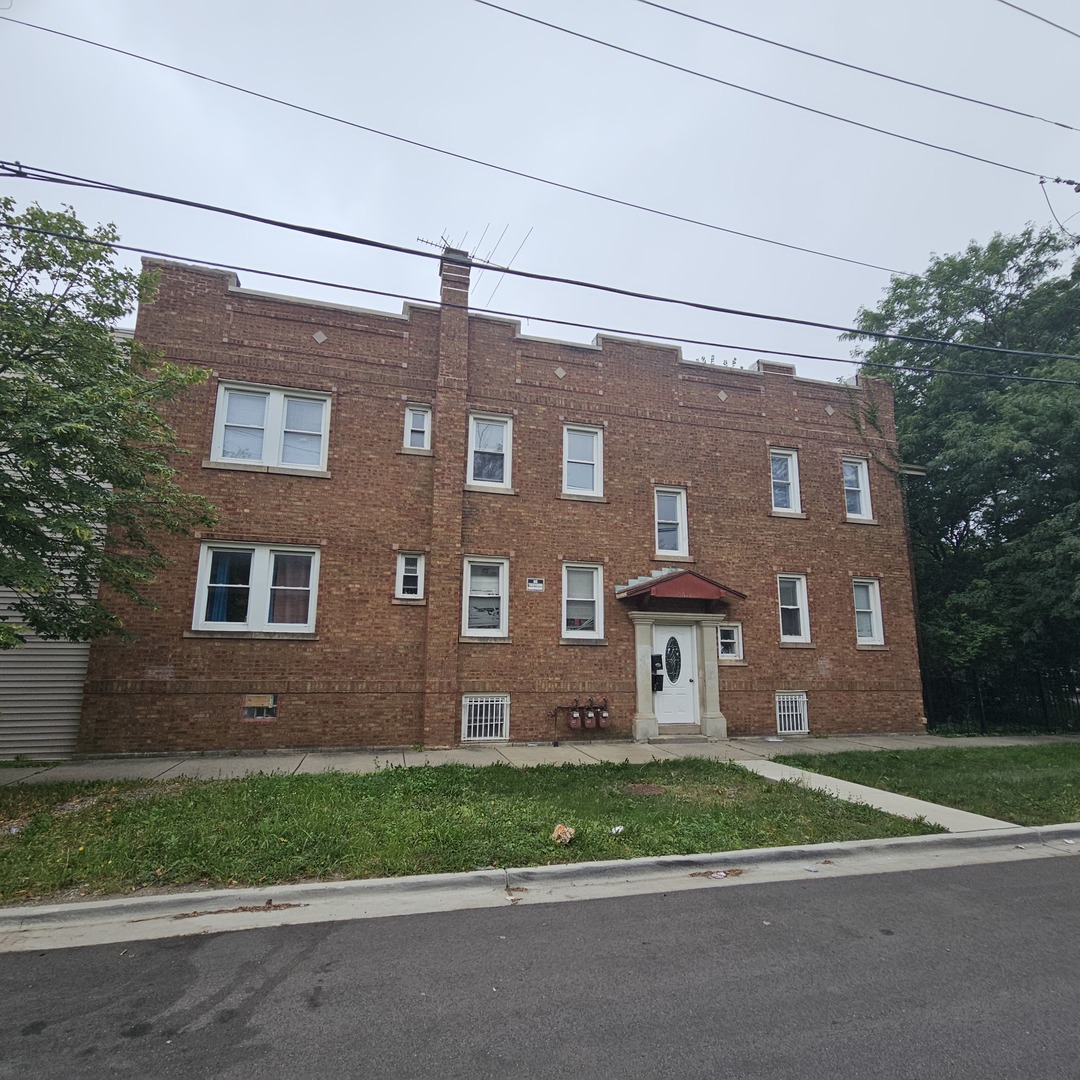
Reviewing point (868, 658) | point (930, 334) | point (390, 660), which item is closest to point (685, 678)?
point (868, 658)

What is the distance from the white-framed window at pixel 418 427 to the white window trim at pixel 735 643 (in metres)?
6.92

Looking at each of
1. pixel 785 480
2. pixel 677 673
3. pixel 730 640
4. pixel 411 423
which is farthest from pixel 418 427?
pixel 785 480

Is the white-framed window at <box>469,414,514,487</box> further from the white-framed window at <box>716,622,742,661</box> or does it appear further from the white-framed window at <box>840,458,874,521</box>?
the white-framed window at <box>840,458,874,521</box>

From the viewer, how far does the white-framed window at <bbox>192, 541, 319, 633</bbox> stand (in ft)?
36.1

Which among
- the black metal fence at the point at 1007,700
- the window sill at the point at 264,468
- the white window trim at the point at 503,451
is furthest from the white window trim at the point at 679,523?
the black metal fence at the point at 1007,700

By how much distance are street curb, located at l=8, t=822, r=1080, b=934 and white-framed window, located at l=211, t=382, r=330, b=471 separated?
8.20 meters

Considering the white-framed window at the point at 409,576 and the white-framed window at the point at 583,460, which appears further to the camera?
the white-framed window at the point at 583,460

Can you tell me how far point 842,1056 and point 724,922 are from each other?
1559mm

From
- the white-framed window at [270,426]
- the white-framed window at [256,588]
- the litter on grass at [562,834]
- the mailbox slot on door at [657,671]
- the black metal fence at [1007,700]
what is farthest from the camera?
the black metal fence at [1007,700]

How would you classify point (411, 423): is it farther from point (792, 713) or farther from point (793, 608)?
point (792, 713)

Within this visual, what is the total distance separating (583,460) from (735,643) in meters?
4.90

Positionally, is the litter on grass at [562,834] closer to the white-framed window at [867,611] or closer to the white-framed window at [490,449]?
the white-framed window at [490,449]

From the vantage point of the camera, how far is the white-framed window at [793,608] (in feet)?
45.5

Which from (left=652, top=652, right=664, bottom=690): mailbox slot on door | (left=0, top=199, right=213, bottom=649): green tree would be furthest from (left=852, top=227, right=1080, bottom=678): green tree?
(left=0, top=199, right=213, bottom=649): green tree
